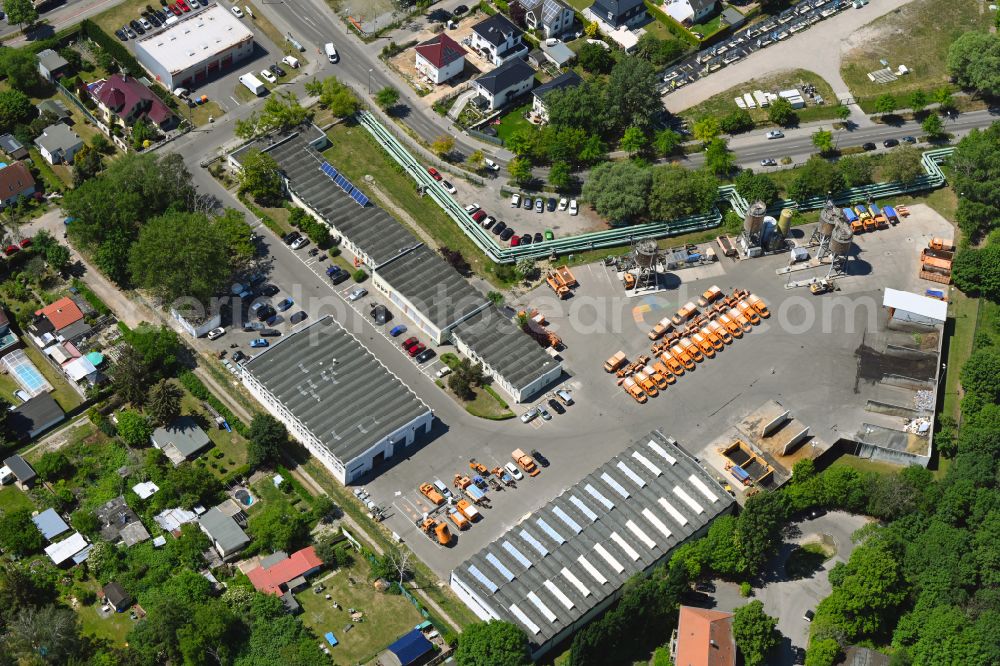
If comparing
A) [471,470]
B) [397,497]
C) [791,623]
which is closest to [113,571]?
[397,497]

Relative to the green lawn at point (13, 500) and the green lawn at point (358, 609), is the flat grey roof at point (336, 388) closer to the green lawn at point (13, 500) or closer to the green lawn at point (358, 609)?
the green lawn at point (358, 609)

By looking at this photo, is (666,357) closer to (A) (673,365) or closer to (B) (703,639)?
(A) (673,365)

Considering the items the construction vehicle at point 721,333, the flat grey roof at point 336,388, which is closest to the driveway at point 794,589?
the construction vehicle at point 721,333

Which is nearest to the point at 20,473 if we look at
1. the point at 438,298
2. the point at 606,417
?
the point at 438,298

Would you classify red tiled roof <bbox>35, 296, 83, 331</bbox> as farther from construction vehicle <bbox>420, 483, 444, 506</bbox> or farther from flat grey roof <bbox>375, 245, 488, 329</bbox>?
construction vehicle <bbox>420, 483, 444, 506</bbox>

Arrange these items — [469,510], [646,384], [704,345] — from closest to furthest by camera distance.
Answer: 1. [469,510]
2. [646,384]
3. [704,345]

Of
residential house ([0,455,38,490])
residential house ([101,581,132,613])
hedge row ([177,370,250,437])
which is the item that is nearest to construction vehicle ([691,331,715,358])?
hedge row ([177,370,250,437])
